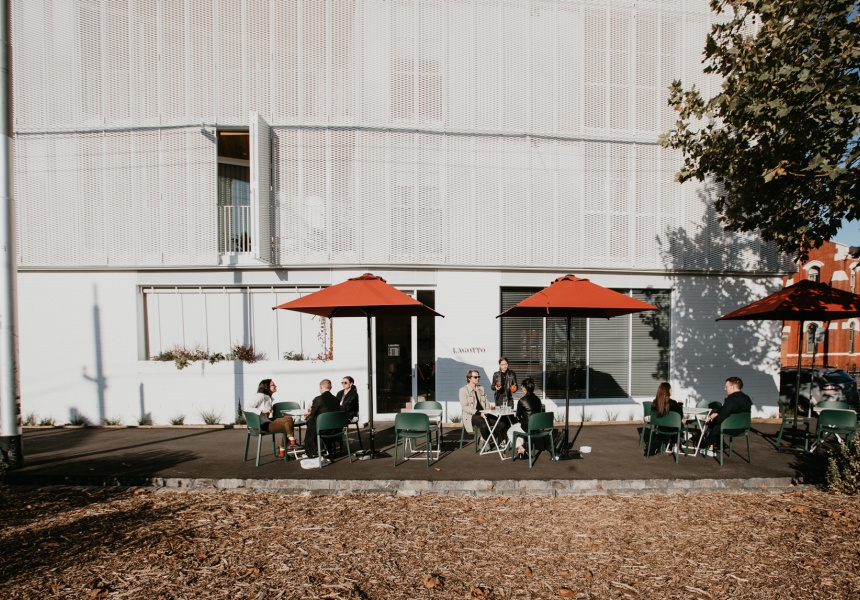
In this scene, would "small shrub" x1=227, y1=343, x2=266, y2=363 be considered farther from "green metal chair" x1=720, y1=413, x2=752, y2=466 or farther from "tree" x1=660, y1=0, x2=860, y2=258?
"tree" x1=660, y1=0, x2=860, y2=258

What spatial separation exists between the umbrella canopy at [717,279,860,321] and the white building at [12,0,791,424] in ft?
11.4

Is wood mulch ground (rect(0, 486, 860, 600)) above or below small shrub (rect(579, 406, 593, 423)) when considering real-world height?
above

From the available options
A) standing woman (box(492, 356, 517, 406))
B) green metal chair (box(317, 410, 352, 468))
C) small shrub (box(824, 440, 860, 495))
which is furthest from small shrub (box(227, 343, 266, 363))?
small shrub (box(824, 440, 860, 495))

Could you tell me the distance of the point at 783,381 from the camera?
14.1m

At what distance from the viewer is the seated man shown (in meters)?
7.67

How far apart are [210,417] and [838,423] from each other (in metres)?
11.7

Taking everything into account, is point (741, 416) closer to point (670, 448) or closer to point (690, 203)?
point (670, 448)

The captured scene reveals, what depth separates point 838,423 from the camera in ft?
23.9

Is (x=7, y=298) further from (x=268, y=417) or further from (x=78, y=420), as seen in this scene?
(x=78, y=420)

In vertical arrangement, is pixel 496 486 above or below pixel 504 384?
below

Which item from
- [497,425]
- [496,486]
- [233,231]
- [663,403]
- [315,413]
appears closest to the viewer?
[496,486]

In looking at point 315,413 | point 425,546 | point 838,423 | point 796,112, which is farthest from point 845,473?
point 315,413

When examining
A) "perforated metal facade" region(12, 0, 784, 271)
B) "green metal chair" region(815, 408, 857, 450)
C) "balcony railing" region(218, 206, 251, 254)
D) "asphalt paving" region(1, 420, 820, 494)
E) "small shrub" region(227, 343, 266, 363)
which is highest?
"perforated metal facade" region(12, 0, 784, 271)

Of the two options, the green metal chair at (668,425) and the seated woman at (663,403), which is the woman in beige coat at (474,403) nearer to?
the green metal chair at (668,425)
